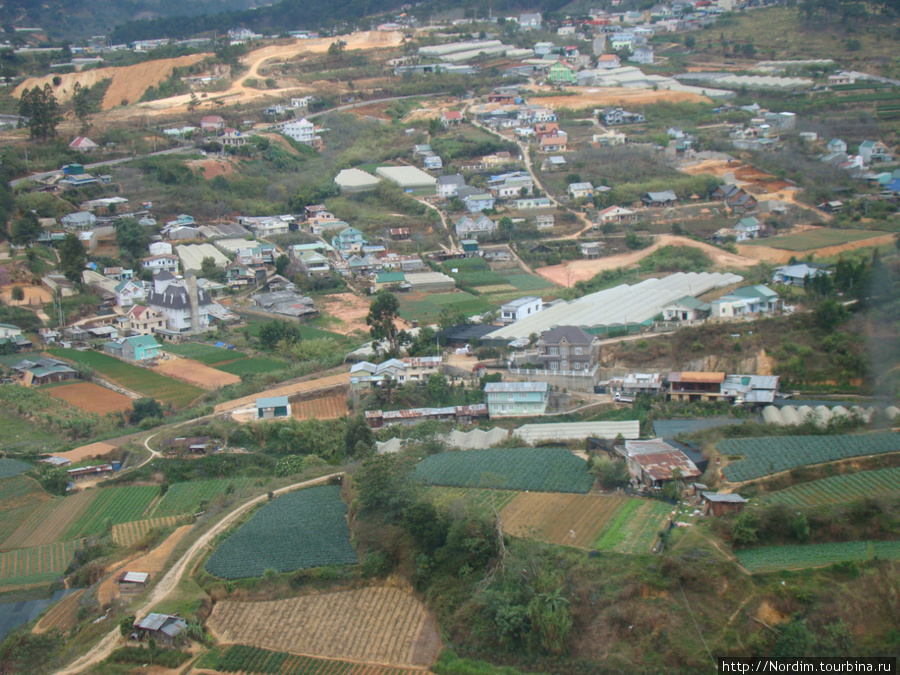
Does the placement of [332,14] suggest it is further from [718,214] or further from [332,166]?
[718,214]

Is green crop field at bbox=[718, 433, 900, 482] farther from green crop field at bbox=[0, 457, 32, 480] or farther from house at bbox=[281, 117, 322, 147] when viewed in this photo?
house at bbox=[281, 117, 322, 147]

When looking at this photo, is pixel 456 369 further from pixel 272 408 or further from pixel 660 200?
pixel 660 200

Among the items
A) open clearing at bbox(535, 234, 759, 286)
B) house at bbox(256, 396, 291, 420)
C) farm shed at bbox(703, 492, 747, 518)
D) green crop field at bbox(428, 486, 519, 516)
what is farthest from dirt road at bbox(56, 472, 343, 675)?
open clearing at bbox(535, 234, 759, 286)

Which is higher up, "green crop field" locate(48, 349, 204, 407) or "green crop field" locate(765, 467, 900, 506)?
"green crop field" locate(765, 467, 900, 506)

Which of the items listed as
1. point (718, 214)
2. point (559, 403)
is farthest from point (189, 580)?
point (718, 214)

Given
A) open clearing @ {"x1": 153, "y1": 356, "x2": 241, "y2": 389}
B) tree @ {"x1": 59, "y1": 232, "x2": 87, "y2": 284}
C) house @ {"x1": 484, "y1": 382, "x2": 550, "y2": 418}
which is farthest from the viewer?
tree @ {"x1": 59, "y1": 232, "x2": 87, "y2": 284}

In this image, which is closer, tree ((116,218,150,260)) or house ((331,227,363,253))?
tree ((116,218,150,260))

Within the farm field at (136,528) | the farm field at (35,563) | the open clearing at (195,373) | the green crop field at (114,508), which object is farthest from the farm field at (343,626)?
the open clearing at (195,373)
